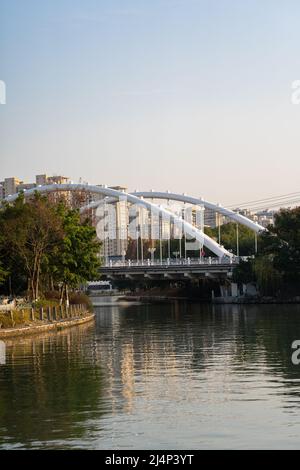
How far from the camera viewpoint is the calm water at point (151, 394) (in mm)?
18109

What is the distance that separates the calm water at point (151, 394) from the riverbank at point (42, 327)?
2924mm

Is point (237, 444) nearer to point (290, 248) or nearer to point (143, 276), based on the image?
point (290, 248)

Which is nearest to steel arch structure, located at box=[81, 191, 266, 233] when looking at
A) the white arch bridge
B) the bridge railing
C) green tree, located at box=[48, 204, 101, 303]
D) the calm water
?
the white arch bridge

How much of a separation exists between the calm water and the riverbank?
2.92 metres

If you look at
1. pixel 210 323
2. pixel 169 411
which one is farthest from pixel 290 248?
pixel 169 411

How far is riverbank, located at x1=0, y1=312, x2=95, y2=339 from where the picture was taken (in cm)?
4478

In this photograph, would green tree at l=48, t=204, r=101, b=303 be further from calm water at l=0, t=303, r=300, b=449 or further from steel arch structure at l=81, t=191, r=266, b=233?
steel arch structure at l=81, t=191, r=266, b=233

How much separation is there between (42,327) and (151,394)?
91.1 feet

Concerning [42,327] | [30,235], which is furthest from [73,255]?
[42,327]

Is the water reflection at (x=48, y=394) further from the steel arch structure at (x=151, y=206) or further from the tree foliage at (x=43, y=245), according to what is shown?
Answer: the steel arch structure at (x=151, y=206)

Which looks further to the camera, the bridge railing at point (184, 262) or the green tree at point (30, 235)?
the bridge railing at point (184, 262)

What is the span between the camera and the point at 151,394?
23.5 meters
